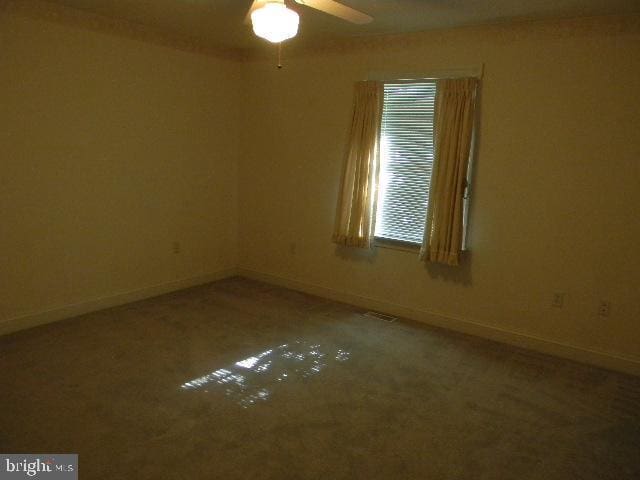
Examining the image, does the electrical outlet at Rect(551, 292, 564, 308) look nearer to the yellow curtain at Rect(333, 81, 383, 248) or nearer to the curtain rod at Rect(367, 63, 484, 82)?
the yellow curtain at Rect(333, 81, 383, 248)

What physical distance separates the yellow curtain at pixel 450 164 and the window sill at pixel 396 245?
0.26 meters

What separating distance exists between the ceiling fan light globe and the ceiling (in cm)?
78

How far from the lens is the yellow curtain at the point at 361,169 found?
401cm

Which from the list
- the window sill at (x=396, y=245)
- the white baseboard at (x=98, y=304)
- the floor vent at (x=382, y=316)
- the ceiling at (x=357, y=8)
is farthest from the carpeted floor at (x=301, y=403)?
the ceiling at (x=357, y=8)

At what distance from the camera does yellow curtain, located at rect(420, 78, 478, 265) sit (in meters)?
3.55

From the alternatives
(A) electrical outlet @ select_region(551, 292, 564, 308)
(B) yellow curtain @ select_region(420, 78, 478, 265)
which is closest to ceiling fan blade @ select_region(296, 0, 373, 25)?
(B) yellow curtain @ select_region(420, 78, 478, 265)

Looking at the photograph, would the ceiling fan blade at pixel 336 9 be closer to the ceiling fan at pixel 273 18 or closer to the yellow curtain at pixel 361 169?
the ceiling fan at pixel 273 18

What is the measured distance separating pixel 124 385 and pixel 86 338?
2.87 feet

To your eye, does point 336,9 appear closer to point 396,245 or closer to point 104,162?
point 396,245

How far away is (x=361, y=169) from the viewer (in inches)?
161

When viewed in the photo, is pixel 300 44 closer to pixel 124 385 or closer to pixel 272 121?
pixel 272 121

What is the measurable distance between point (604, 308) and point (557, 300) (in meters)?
0.31

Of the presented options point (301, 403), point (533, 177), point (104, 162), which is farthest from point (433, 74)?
point (104, 162)

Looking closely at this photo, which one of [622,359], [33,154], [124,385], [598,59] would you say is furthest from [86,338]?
[598,59]
